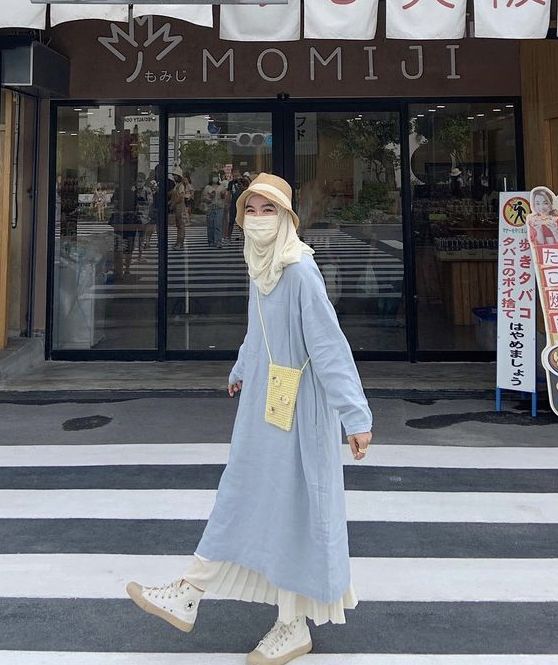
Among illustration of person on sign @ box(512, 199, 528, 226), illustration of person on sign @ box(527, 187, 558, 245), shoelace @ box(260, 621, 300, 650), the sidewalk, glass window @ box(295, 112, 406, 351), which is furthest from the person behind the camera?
glass window @ box(295, 112, 406, 351)

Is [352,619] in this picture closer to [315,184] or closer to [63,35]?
[315,184]

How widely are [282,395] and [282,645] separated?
99cm

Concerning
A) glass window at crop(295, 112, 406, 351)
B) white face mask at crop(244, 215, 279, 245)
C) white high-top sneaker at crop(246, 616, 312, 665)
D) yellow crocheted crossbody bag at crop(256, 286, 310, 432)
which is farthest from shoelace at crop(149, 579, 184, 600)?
glass window at crop(295, 112, 406, 351)

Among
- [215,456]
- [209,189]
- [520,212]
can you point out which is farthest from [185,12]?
[215,456]

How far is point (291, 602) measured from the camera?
3.02 metres

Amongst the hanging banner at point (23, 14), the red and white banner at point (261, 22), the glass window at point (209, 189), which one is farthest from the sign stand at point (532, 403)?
the hanging banner at point (23, 14)

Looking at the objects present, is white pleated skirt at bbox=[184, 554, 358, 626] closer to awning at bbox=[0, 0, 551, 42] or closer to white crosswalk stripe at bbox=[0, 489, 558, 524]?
white crosswalk stripe at bbox=[0, 489, 558, 524]

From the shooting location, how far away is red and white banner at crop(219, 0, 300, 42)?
6.73 metres

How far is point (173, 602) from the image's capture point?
307 cm

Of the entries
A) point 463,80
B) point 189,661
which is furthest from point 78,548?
point 463,80

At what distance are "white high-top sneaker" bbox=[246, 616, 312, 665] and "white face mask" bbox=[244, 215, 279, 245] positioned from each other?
154cm

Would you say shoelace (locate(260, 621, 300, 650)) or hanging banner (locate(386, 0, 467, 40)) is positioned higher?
hanging banner (locate(386, 0, 467, 40))

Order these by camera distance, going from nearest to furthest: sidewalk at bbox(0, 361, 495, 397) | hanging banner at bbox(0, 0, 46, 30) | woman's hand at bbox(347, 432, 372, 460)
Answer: woman's hand at bbox(347, 432, 372, 460), hanging banner at bbox(0, 0, 46, 30), sidewalk at bbox(0, 361, 495, 397)

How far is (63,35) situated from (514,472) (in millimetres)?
7494
